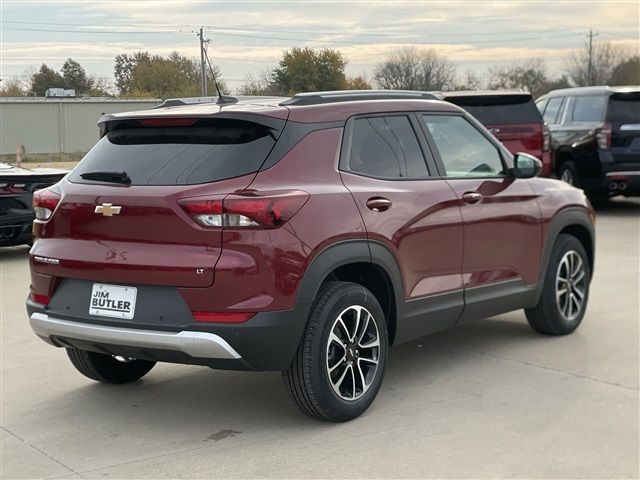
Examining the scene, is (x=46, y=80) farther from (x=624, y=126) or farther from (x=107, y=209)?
(x=107, y=209)

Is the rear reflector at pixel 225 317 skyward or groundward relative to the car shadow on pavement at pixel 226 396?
skyward

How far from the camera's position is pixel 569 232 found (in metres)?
7.00

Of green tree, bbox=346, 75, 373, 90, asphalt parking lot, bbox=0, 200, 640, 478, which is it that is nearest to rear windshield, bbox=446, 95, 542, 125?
asphalt parking lot, bbox=0, 200, 640, 478

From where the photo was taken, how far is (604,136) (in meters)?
13.9

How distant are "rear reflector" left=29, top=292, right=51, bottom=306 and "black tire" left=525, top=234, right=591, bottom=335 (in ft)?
11.5

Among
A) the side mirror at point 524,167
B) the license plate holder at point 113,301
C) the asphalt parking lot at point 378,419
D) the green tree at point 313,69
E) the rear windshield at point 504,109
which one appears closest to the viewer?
the asphalt parking lot at point 378,419

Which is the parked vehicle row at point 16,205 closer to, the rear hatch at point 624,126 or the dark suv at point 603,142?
the dark suv at point 603,142

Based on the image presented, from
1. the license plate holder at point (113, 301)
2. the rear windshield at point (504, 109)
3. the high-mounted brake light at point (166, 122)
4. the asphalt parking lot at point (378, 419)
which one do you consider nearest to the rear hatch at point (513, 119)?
the rear windshield at point (504, 109)

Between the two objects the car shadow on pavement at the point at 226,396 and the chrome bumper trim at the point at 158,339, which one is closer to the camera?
the chrome bumper trim at the point at 158,339

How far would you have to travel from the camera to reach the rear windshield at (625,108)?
45.6 ft

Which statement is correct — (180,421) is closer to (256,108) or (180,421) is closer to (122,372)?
(122,372)

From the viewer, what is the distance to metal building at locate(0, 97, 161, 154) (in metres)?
45.2

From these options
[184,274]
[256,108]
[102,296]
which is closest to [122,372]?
[102,296]

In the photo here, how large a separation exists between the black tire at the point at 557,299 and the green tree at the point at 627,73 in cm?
6162
